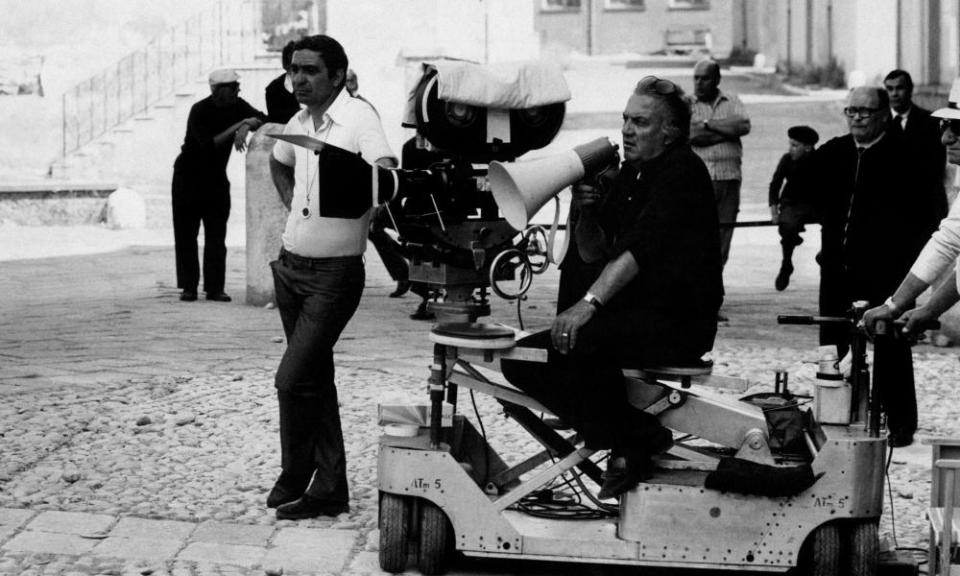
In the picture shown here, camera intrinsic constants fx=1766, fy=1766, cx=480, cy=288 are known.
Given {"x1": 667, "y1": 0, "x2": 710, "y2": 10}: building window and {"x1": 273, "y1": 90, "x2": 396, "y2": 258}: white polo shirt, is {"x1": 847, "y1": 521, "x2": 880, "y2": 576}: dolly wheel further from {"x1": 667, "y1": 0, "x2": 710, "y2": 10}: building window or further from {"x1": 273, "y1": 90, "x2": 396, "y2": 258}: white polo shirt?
{"x1": 667, "y1": 0, "x2": 710, "y2": 10}: building window

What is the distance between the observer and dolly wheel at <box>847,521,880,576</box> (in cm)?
572

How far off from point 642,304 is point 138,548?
1976mm

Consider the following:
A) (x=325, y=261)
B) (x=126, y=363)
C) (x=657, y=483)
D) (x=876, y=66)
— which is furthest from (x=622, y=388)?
(x=876, y=66)

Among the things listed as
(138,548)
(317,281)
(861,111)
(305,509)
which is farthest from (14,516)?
(861,111)

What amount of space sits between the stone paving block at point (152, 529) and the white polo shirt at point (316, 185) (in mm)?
1099

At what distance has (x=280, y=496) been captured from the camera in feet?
22.1

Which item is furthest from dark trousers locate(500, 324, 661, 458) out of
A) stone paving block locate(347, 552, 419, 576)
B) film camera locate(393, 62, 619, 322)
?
stone paving block locate(347, 552, 419, 576)

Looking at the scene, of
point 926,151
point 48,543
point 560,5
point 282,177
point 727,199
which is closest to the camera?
point 48,543

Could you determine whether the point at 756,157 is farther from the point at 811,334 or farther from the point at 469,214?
the point at 469,214

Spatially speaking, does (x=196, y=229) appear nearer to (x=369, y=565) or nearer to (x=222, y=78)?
(x=222, y=78)

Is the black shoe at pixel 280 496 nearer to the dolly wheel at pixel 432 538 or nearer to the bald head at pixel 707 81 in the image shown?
the dolly wheel at pixel 432 538

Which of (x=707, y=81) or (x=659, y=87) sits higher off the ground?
(x=707, y=81)

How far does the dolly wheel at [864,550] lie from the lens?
5.72 meters

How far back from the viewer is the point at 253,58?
23109 millimetres
